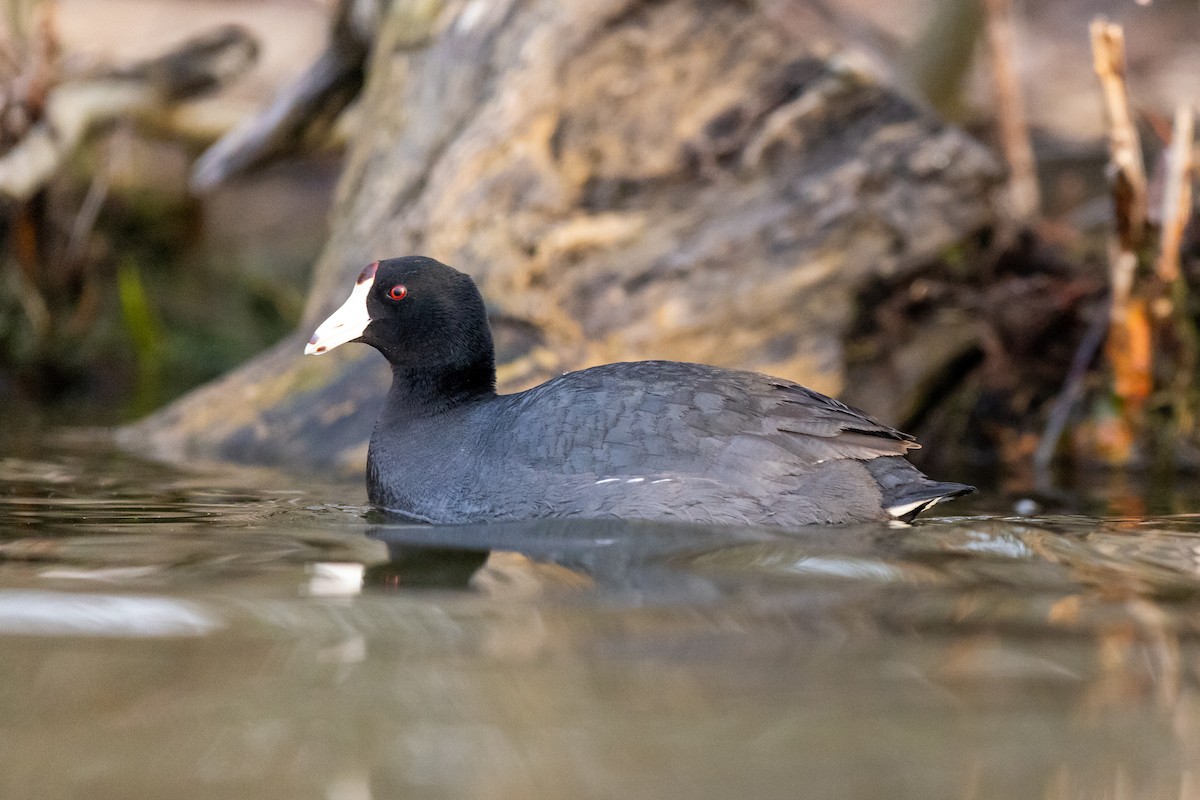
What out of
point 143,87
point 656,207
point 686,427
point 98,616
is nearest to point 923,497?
point 686,427

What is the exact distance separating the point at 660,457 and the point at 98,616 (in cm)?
139

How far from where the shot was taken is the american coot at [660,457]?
10.6 feet

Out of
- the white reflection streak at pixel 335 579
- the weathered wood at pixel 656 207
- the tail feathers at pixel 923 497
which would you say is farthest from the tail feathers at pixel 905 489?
the weathered wood at pixel 656 207

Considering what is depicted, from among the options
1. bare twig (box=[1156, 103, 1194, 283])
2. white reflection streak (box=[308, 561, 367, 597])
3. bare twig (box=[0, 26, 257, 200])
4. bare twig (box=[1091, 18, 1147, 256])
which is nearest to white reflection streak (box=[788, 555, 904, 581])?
white reflection streak (box=[308, 561, 367, 597])

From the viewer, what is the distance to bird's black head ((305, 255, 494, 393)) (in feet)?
12.7

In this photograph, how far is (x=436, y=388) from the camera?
12.7 ft

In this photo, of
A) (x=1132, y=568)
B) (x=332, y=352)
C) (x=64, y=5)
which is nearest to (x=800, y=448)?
(x=1132, y=568)

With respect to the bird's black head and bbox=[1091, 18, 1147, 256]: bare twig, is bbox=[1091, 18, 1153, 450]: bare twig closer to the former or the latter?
bbox=[1091, 18, 1147, 256]: bare twig

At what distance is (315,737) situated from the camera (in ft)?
6.09

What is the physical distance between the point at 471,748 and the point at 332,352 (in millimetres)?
3638

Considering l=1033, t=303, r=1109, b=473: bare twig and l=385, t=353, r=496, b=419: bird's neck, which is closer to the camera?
l=385, t=353, r=496, b=419: bird's neck

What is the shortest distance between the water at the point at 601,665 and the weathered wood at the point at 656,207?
2.01 m

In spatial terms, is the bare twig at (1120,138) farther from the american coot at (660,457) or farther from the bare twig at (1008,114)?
the bare twig at (1008,114)

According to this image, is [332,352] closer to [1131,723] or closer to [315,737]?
[315,737]
